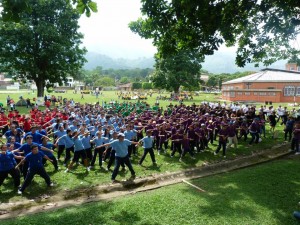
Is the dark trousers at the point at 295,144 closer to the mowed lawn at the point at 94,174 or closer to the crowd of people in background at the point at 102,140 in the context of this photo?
the crowd of people in background at the point at 102,140

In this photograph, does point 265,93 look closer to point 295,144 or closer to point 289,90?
point 289,90

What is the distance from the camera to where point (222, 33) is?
42.1 feet

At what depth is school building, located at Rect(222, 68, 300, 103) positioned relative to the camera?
4725cm

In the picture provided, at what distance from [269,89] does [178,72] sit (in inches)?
629

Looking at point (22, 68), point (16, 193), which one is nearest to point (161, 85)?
point (22, 68)

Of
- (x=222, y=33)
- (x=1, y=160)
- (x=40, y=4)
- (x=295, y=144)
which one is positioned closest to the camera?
(x=1, y=160)

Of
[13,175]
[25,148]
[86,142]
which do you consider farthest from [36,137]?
[13,175]

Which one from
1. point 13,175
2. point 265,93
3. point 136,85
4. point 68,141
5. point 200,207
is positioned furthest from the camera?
point 136,85

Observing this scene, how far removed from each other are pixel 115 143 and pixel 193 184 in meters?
3.39

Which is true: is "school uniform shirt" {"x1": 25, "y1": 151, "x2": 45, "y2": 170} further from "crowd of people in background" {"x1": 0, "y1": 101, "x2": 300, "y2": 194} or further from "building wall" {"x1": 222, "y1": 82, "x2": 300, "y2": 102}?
"building wall" {"x1": 222, "y1": 82, "x2": 300, "y2": 102}

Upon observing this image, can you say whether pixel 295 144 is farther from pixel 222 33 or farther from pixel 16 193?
pixel 16 193

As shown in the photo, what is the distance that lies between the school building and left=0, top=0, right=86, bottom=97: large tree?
28762mm

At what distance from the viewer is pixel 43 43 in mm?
33094

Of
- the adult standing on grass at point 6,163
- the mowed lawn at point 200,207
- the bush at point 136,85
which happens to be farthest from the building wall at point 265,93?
the bush at point 136,85
